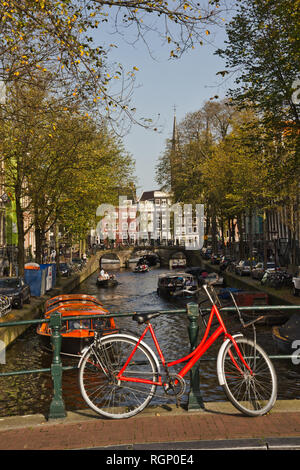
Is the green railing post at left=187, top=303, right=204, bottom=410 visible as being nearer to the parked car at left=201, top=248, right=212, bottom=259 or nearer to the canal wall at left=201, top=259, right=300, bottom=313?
the canal wall at left=201, top=259, right=300, bottom=313

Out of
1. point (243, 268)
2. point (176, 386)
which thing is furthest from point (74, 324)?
point (243, 268)

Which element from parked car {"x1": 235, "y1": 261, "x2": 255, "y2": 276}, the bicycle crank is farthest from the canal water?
parked car {"x1": 235, "y1": 261, "x2": 255, "y2": 276}

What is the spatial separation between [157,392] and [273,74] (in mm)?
16468

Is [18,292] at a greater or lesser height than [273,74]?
lesser

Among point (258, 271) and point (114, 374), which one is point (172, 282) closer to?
point (258, 271)

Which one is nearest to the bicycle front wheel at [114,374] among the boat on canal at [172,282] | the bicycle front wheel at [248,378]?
the bicycle front wheel at [248,378]

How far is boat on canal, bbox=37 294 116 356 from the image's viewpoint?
15.2 metres

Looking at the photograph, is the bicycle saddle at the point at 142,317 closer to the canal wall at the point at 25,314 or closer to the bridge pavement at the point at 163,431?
the bridge pavement at the point at 163,431

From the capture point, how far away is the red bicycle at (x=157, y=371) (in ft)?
17.9

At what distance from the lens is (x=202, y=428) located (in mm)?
5051
